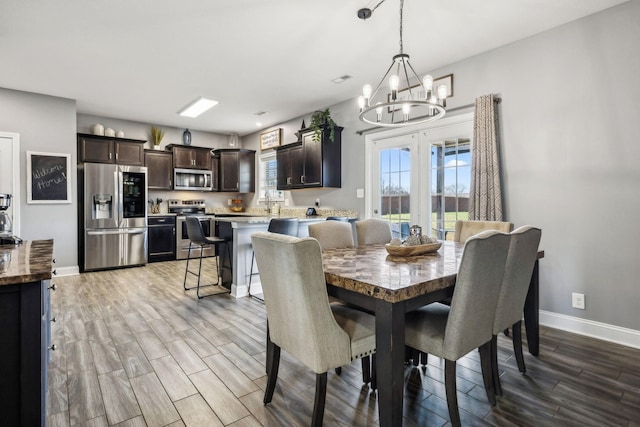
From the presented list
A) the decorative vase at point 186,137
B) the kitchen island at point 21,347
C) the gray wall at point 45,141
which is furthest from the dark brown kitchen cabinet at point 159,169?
the kitchen island at point 21,347

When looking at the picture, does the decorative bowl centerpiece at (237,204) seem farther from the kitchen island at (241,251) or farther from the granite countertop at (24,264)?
the granite countertop at (24,264)

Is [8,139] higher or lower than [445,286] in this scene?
higher

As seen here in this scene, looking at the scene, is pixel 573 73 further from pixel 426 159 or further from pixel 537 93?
pixel 426 159

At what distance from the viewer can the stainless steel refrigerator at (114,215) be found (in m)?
5.07

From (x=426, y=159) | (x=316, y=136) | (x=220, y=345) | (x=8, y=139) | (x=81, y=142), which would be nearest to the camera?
(x=220, y=345)

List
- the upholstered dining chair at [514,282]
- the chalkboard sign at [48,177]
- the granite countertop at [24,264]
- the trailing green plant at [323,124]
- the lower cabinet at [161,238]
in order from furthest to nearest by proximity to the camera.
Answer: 1. the lower cabinet at [161,238]
2. the trailing green plant at [323,124]
3. the chalkboard sign at [48,177]
4. the upholstered dining chair at [514,282]
5. the granite countertop at [24,264]

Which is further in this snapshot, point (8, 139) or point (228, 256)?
point (8, 139)

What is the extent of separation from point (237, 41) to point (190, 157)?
12.7 feet

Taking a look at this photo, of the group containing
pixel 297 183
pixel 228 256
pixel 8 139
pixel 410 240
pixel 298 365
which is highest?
pixel 8 139

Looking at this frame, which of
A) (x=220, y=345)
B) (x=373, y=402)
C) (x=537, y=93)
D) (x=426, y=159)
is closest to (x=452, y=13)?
(x=537, y=93)

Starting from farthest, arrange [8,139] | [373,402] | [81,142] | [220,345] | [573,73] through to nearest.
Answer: [81,142]
[8,139]
[573,73]
[220,345]
[373,402]

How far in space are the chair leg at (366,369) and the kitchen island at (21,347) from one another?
151cm

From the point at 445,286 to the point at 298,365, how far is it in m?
1.28

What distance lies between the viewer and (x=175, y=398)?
1.85 metres
